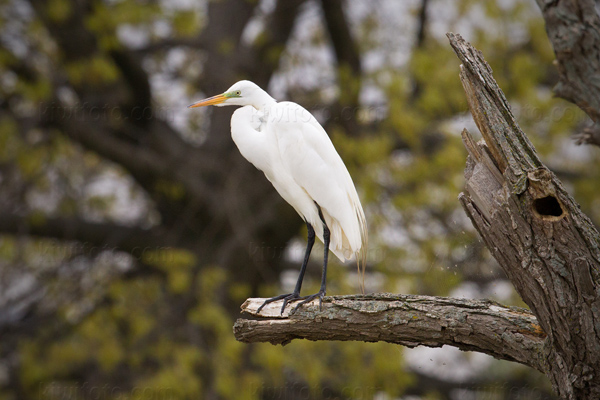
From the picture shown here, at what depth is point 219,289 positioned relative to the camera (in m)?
5.73

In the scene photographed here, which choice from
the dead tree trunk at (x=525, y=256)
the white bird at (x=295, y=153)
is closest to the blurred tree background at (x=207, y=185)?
the white bird at (x=295, y=153)

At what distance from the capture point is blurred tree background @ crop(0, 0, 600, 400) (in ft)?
16.2

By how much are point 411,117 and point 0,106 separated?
11.1 feet

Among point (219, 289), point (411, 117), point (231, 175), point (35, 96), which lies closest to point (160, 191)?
point (231, 175)

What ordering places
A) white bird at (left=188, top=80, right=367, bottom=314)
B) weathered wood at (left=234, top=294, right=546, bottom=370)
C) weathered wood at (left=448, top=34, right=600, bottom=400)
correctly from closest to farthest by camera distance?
weathered wood at (left=448, top=34, right=600, bottom=400) → weathered wood at (left=234, top=294, right=546, bottom=370) → white bird at (left=188, top=80, right=367, bottom=314)

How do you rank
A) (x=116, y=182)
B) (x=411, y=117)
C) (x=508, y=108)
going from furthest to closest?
(x=116, y=182)
(x=411, y=117)
(x=508, y=108)

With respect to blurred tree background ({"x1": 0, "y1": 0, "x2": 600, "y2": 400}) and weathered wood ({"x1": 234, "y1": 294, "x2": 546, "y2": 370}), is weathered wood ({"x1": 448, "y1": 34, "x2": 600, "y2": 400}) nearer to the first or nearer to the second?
weathered wood ({"x1": 234, "y1": 294, "x2": 546, "y2": 370})

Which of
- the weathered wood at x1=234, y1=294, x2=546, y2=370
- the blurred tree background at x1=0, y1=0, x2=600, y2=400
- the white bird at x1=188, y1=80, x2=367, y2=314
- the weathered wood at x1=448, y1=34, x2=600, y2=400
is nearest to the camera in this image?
the weathered wood at x1=448, y1=34, x2=600, y2=400

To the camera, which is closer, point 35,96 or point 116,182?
point 35,96

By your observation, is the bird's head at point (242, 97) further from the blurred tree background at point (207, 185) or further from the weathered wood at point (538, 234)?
the blurred tree background at point (207, 185)

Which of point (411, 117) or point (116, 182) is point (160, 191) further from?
point (411, 117)

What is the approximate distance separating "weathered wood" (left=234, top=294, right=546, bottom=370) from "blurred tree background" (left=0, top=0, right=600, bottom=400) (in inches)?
94.6

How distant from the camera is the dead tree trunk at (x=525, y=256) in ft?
5.46

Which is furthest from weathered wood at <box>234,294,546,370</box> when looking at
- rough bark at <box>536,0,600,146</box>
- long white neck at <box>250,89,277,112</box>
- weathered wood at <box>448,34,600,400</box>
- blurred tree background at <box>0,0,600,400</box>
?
blurred tree background at <box>0,0,600,400</box>
